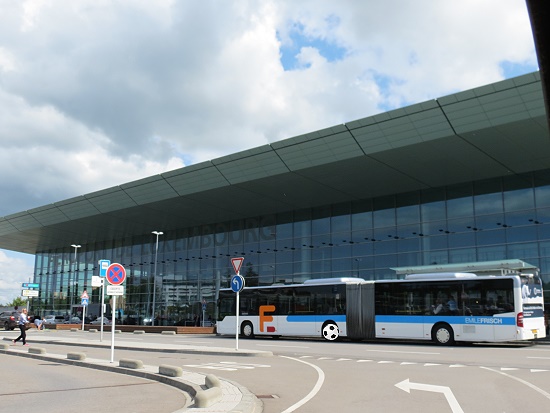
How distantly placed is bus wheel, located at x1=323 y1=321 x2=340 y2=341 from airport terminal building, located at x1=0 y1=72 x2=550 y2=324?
389 inches

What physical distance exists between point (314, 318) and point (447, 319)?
6783 millimetres

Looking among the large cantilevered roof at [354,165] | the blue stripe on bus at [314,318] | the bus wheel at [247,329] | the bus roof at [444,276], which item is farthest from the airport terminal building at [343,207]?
the bus wheel at [247,329]

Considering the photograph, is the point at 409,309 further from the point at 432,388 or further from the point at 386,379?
the point at 432,388

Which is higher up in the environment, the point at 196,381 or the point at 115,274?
the point at 115,274

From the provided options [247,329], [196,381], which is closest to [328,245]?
[247,329]

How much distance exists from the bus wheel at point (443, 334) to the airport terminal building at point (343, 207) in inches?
403

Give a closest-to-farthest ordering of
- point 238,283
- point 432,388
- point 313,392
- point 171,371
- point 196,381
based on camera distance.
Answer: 1. point 313,392
2. point 432,388
3. point 196,381
4. point 171,371
5. point 238,283

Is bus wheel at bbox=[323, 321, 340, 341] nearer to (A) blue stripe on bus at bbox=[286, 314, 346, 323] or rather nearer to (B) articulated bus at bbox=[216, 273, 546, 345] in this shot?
(B) articulated bus at bbox=[216, 273, 546, 345]

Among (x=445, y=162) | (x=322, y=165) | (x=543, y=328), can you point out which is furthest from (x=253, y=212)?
(x=543, y=328)

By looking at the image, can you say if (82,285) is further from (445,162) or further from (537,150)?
(537,150)

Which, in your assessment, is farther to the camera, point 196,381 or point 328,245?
point 328,245

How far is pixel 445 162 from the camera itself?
32.9m

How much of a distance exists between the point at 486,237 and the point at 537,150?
6.91 m

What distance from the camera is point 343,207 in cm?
4288
